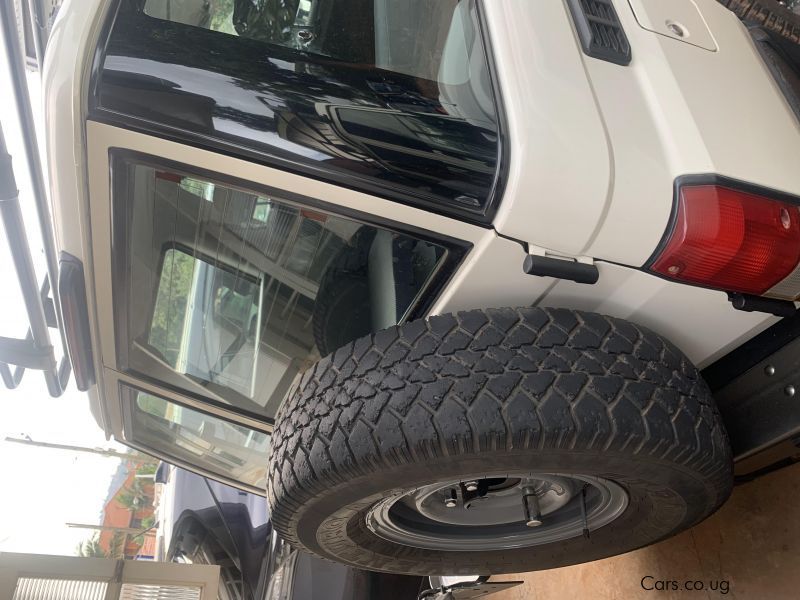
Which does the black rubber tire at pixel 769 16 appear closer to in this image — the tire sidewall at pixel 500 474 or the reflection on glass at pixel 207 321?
the tire sidewall at pixel 500 474

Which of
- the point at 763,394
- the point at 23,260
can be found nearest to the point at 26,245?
the point at 23,260

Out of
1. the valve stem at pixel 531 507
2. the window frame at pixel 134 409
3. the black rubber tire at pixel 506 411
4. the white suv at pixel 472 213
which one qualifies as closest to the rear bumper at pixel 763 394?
the white suv at pixel 472 213

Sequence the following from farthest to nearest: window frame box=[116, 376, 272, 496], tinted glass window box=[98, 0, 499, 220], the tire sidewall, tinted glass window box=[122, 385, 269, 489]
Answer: tinted glass window box=[122, 385, 269, 489] < window frame box=[116, 376, 272, 496] < the tire sidewall < tinted glass window box=[98, 0, 499, 220]

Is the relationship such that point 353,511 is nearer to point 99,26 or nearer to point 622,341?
point 622,341

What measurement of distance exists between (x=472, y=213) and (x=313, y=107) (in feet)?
1.11

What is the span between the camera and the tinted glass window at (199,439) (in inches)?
88.7

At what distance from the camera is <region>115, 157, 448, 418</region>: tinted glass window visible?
1.28 meters

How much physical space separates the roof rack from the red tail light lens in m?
1.27

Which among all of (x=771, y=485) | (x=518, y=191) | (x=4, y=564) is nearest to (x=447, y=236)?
(x=518, y=191)

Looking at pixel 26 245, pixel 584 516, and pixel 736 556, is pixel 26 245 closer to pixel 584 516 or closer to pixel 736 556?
pixel 584 516

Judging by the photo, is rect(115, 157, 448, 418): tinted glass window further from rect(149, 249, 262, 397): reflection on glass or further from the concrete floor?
the concrete floor

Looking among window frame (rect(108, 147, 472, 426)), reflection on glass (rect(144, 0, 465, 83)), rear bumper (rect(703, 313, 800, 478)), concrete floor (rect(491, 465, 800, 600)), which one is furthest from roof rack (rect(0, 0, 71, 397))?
concrete floor (rect(491, 465, 800, 600))

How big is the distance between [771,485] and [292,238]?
147 cm

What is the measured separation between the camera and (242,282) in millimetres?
1588
